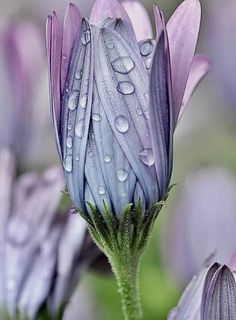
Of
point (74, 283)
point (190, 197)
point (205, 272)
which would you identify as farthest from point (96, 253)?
point (190, 197)

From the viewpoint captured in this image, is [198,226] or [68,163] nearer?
[68,163]

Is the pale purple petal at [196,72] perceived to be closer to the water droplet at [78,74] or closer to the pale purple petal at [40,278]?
the water droplet at [78,74]

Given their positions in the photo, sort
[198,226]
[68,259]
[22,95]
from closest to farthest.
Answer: [68,259], [198,226], [22,95]

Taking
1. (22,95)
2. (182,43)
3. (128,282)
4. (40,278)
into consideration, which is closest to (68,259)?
(40,278)

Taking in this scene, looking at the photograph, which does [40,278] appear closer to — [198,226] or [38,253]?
[38,253]

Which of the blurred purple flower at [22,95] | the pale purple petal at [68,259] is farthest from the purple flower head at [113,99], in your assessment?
the blurred purple flower at [22,95]

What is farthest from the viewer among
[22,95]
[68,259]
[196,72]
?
[22,95]

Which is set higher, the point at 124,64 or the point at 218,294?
the point at 124,64
